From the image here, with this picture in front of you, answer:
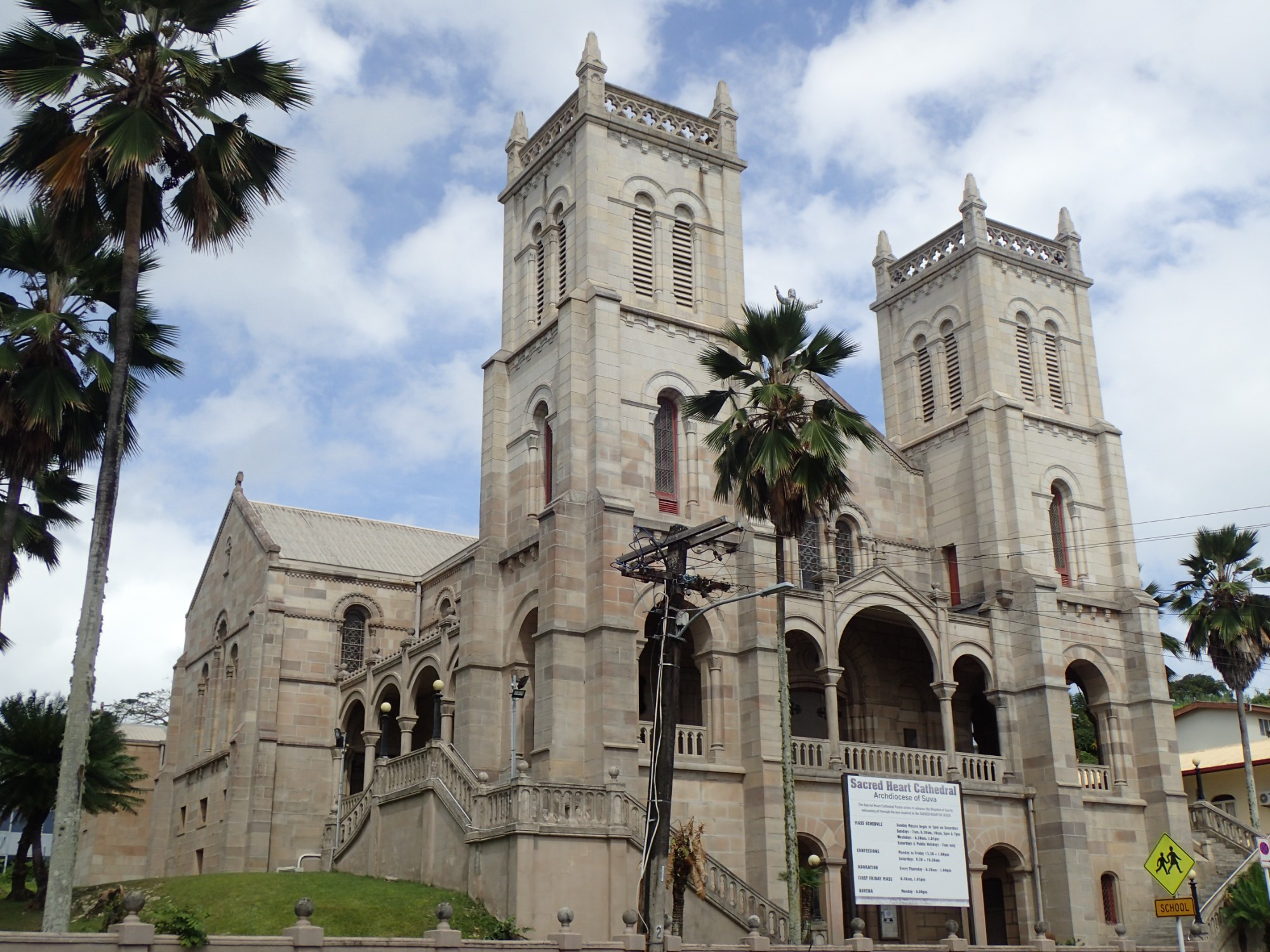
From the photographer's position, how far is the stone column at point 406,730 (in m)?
39.3

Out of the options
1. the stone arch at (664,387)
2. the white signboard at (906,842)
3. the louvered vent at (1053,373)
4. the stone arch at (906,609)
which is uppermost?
the louvered vent at (1053,373)

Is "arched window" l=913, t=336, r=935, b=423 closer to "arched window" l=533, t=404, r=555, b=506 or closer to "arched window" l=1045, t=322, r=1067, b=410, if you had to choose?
"arched window" l=1045, t=322, r=1067, b=410

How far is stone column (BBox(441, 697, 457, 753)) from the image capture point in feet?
120

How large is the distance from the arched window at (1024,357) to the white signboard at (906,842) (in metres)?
15.7

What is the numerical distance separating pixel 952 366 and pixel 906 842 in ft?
60.1

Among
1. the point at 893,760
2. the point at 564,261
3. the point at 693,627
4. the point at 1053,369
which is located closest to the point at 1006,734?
the point at 893,760

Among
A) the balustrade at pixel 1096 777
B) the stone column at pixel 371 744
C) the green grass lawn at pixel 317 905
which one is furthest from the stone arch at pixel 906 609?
the stone column at pixel 371 744

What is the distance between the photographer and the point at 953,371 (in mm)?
43656

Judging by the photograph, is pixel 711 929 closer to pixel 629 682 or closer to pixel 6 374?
pixel 629 682

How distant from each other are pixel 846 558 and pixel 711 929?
1615cm

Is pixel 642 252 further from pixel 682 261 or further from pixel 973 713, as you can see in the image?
pixel 973 713

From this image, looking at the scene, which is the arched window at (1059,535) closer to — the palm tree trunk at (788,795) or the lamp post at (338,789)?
the palm tree trunk at (788,795)

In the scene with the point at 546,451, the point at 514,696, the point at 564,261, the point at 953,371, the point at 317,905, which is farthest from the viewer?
the point at 953,371

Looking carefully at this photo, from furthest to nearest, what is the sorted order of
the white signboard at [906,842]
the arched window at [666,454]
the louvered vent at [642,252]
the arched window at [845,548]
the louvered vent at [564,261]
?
the arched window at [845,548]
the louvered vent at [564,261]
the louvered vent at [642,252]
the arched window at [666,454]
the white signboard at [906,842]
